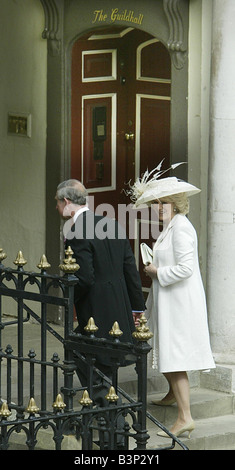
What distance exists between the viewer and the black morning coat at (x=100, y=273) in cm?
719

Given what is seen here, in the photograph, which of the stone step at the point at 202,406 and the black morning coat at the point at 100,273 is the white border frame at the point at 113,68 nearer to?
the stone step at the point at 202,406

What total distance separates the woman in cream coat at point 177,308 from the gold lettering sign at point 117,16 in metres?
2.64

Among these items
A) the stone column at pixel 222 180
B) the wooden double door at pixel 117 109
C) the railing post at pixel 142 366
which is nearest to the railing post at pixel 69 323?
the railing post at pixel 142 366

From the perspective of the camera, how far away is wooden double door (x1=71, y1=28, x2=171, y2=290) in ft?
34.5

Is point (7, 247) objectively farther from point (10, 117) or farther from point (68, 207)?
point (68, 207)

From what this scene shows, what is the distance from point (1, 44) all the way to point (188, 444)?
14.9ft

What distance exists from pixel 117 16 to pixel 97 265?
11.2 feet

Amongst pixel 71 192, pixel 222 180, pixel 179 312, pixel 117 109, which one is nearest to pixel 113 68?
pixel 117 109

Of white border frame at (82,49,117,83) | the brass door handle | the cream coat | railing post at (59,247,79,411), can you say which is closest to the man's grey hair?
the cream coat

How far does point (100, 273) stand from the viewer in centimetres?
732

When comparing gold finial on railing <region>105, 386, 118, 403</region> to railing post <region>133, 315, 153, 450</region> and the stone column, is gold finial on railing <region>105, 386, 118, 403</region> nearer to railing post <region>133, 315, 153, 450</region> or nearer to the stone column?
railing post <region>133, 315, 153, 450</region>

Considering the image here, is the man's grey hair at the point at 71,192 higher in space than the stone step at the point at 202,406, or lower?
higher
